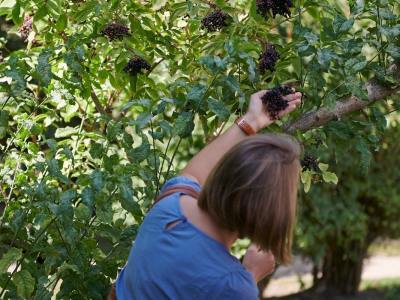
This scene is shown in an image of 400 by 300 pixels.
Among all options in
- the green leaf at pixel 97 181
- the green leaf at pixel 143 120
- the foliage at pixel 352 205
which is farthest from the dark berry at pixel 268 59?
the foliage at pixel 352 205

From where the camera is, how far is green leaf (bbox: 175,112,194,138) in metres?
2.65

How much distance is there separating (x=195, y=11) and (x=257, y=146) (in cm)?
143

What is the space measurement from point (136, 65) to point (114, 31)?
166mm

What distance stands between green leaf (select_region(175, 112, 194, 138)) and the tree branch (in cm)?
37

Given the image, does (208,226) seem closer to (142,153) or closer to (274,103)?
(274,103)

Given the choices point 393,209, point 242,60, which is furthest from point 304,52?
point 393,209

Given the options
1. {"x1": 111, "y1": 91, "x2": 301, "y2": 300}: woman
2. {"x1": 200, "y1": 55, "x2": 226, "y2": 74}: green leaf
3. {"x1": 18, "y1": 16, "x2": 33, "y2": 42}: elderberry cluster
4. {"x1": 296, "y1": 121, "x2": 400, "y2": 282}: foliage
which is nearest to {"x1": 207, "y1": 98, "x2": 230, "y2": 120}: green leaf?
{"x1": 200, "y1": 55, "x2": 226, "y2": 74}: green leaf

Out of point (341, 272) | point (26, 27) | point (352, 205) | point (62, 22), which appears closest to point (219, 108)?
point (62, 22)

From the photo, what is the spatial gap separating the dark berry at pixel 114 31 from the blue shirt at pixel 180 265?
125 cm

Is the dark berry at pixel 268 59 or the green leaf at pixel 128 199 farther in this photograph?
the dark berry at pixel 268 59

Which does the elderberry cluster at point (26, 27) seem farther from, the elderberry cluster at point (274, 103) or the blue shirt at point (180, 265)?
the blue shirt at point (180, 265)

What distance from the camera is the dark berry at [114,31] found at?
121 inches

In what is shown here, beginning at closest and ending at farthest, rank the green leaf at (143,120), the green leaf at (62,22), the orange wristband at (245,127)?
1. the orange wristband at (245,127)
2. the green leaf at (143,120)
3. the green leaf at (62,22)

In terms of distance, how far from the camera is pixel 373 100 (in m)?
A: 2.90
